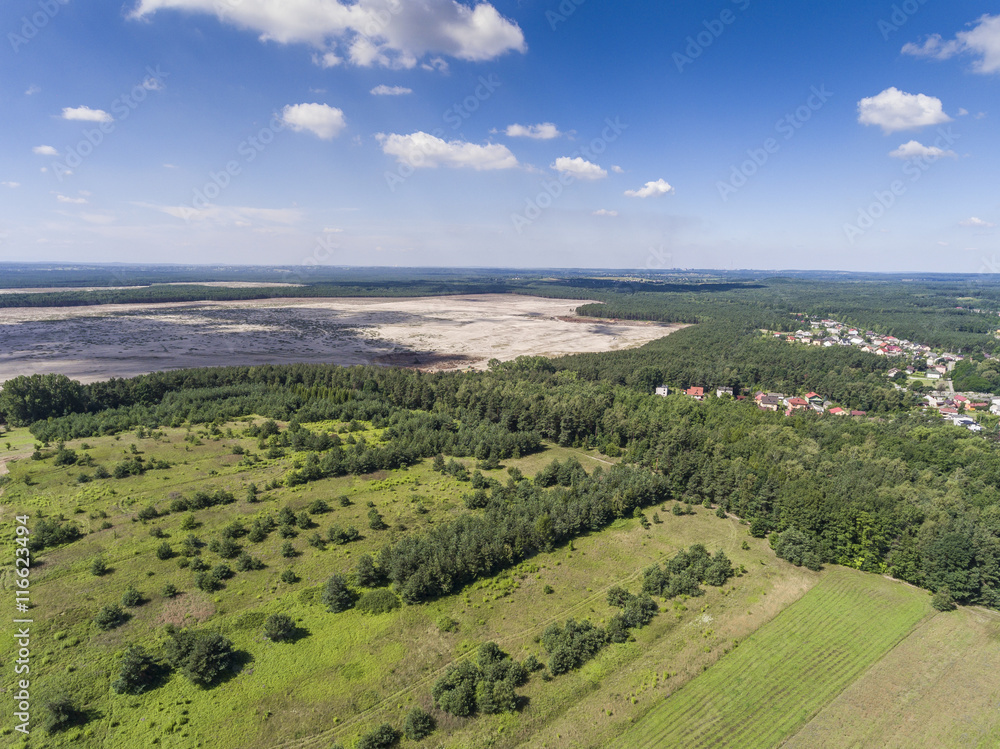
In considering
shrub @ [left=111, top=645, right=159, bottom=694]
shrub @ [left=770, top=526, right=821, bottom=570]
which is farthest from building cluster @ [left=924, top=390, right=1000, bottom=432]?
shrub @ [left=111, top=645, right=159, bottom=694]

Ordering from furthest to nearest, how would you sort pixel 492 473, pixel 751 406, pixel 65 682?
pixel 751 406 < pixel 492 473 < pixel 65 682

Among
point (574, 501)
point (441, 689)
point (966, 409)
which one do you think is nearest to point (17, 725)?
point (441, 689)

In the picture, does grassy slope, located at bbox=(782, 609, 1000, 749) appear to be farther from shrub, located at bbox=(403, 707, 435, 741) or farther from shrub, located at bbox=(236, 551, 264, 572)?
shrub, located at bbox=(236, 551, 264, 572)

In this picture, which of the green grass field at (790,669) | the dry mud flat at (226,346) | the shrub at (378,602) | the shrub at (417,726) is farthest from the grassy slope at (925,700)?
the dry mud flat at (226,346)

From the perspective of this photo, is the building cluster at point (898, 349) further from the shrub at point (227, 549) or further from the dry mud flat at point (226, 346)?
the shrub at point (227, 549)

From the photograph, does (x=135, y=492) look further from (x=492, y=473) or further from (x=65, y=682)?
(x=492, y=473)

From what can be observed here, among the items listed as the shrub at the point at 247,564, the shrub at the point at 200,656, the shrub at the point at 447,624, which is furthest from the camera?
the shrub at the point at 247,564
